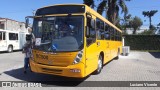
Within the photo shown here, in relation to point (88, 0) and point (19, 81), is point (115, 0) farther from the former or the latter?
point (19, 81)

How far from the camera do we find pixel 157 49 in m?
35.4

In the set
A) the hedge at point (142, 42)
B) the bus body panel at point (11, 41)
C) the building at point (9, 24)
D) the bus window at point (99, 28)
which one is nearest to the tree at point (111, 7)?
the hedge at point (142, 42)

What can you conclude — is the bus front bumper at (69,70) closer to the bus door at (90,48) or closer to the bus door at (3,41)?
the bus door at (90,48)

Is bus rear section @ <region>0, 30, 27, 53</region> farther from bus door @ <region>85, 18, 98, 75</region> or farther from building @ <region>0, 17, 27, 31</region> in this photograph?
bus door @ <region>85, 18, 98, 75</region>

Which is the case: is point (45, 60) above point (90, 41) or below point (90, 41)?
below

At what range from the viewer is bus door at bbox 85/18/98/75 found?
9086 mm

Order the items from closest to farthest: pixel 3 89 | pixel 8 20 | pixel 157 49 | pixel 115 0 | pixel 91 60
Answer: pixel 3 89 → pixel 91 60 → pixel 115 0 → pixel 157 49 → pixel 8 20

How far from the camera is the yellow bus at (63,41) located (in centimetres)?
862

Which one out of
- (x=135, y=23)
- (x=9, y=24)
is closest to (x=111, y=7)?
(x=9, y=24)

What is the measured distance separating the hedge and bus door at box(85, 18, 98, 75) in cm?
2592

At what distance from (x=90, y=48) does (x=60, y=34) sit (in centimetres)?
134

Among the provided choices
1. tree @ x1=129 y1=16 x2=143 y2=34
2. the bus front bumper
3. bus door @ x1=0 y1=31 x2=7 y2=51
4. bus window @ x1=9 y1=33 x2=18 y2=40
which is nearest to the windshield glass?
the bus front bumper

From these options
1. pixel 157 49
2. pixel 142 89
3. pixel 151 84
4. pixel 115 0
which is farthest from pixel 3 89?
pixel 157 49

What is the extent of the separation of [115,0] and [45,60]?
73.0 ft
